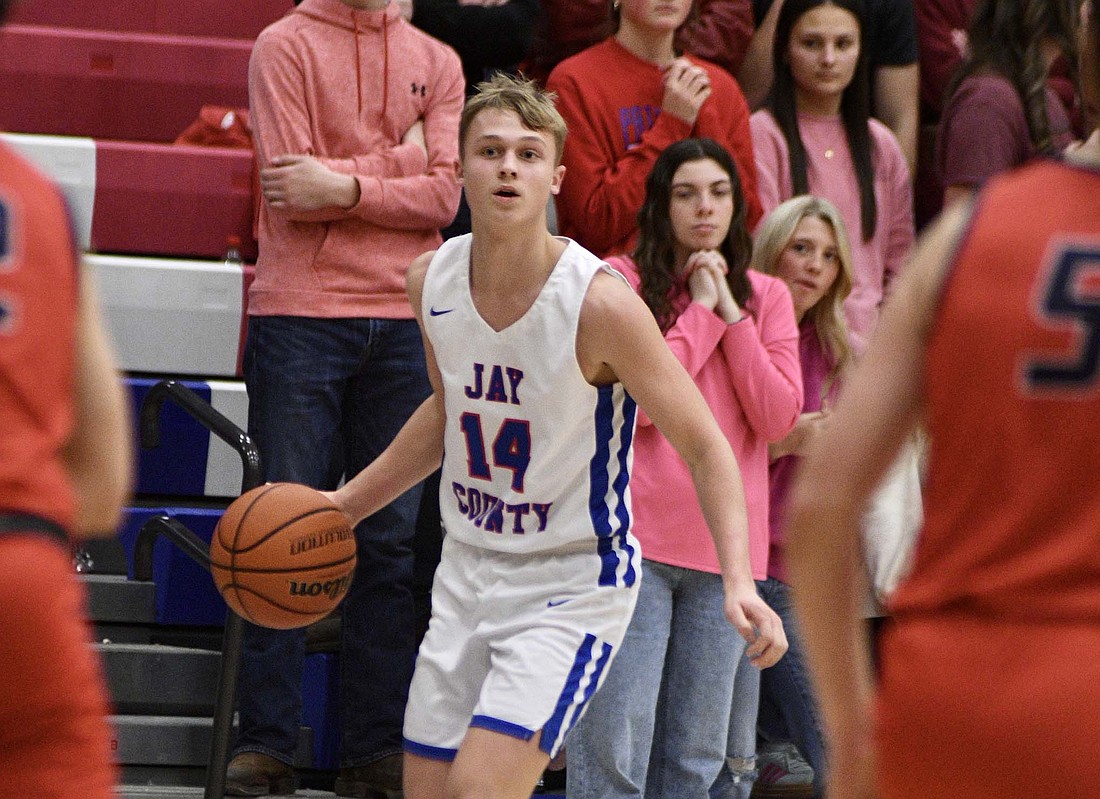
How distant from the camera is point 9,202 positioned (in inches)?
79.5

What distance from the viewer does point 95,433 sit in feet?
7.25

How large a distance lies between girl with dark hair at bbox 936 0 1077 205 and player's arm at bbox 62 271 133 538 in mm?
4579

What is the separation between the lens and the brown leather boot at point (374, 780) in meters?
5.36

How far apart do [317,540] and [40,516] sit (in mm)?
2236

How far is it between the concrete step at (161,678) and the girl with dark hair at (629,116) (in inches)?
74.9

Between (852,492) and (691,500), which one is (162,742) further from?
(852,492)

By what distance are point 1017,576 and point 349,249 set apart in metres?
3.79

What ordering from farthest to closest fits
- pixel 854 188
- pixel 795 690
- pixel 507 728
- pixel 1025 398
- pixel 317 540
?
pixel 854 188 < pixel 795 690 < pixel 317 540 < pixel 507 728 < pixel 1025 398

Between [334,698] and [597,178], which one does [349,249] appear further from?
[334,698]

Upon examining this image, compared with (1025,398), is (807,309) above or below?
below

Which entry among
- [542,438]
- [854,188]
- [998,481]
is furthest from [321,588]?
[854,188]

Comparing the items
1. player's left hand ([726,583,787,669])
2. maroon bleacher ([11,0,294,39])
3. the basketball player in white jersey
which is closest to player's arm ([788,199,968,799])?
player's left hand ([726,583,787,669])

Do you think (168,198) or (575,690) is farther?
(168,198)

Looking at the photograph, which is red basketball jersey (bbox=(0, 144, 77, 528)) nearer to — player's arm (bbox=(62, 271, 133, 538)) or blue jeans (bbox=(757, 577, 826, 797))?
player's arm (bbox=(62, 271, 133, 538))
